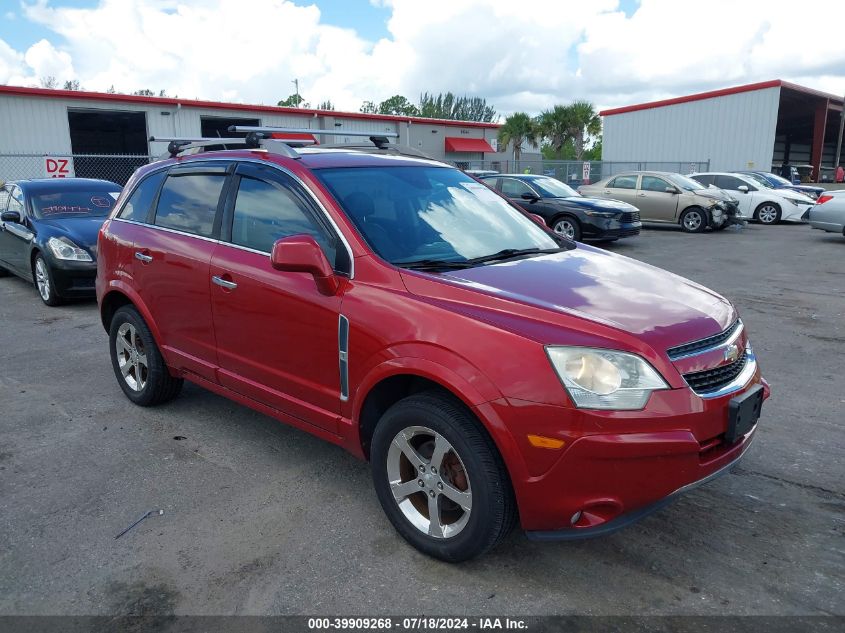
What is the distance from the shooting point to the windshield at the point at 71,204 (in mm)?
9219

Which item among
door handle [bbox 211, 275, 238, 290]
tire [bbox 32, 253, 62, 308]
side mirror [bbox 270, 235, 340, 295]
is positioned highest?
side mirror [bbox 270, 235, 340, 295]

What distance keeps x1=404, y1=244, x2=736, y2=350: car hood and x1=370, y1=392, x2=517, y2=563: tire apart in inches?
18.7

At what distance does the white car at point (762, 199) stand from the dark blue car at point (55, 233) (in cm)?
1723

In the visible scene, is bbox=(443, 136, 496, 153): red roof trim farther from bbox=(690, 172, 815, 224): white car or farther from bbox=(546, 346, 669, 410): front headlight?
bbox=(546, 346, 669, 410): front headlight

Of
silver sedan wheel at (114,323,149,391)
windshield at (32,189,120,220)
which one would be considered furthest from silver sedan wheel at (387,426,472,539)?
windshield at (32,189,120,220)

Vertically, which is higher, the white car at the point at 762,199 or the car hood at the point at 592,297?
the car hood at the point at 592,297

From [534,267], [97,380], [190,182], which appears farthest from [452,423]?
[97,380]

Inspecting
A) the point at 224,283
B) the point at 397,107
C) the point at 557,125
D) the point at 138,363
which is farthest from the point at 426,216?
the point at 397,107

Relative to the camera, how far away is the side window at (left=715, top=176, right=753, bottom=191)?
21.1 metres

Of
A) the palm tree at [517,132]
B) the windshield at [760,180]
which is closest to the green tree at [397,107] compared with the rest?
the palm tree at [517,132]

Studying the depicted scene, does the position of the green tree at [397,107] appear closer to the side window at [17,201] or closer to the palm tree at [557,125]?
the palm tree at [557,125]

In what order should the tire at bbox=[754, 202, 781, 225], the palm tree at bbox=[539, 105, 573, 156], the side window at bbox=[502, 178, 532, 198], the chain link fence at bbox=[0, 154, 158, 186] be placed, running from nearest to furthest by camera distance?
the side window at bbox=[502, 178, 532, 198] < the chain link fence at bbox=[0, 154, 158, 186] < the tire at bbox=[754, 202, 781, 225] < the palm tree at bbox=[539, 105, 573, 156]

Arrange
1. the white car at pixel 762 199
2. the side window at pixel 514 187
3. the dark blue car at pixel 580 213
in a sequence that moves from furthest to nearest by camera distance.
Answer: the white car at pixel 762 199, the side window at pixel 514 187, the dark blue car at pixel 580 213

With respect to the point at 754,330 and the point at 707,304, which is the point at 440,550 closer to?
the point at 707,304
